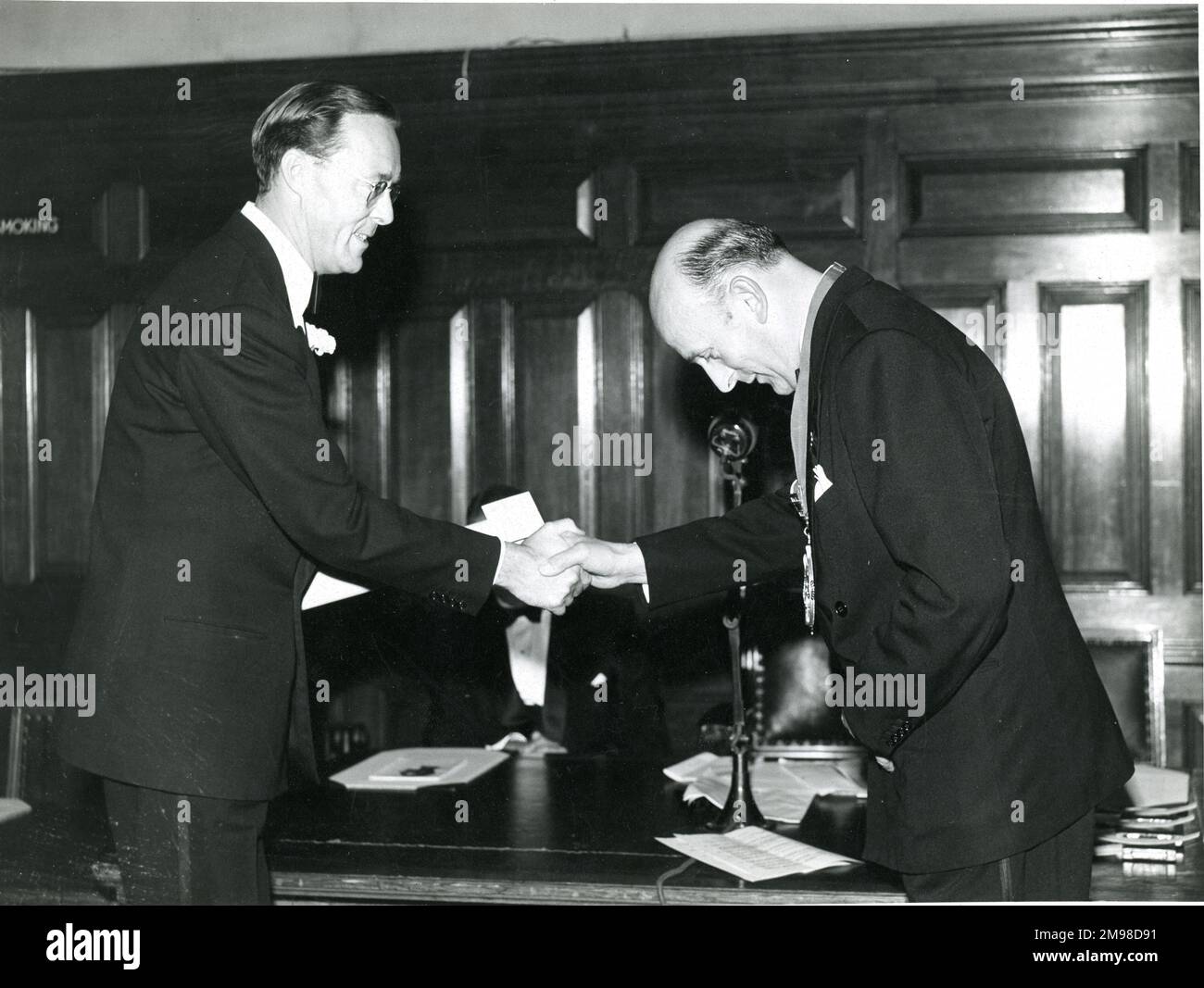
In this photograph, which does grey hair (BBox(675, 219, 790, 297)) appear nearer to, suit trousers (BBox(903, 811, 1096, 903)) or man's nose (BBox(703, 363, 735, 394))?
man's nose (BBox(703, 363, 735, 394))

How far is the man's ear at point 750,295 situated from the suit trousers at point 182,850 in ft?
4.06

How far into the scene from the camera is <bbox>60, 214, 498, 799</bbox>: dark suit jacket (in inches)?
82.4

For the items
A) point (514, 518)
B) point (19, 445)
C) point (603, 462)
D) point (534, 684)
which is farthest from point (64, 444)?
point (514, 518)

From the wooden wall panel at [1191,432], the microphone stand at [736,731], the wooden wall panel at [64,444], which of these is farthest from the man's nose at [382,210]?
the wooden wall panel at [1191,432]

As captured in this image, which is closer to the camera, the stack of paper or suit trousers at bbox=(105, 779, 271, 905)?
suit trousers at bbox=(105, 779, 271, 905)

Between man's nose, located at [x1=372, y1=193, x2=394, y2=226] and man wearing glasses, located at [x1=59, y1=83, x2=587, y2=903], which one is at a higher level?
man's nose, located at [x1=372, y1=193, x2=394, y2=226]

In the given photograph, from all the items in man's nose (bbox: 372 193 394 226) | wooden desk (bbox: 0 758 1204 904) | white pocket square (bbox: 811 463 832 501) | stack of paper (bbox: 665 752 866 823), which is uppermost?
man's nose (bbox: 372 193 394 226)

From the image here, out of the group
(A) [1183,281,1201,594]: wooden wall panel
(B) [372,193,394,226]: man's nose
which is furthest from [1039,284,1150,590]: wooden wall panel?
(B) [372,193,394,226]: man's nose

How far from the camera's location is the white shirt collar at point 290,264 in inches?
89.3

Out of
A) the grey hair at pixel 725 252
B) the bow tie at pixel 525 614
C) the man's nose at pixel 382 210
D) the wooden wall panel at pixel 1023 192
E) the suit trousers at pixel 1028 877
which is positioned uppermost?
the wooden wall panel at pixel 1023 192

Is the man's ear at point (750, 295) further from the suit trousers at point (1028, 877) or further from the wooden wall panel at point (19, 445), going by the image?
the wooden wall panel at point (19, 445)

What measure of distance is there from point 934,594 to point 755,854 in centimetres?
76

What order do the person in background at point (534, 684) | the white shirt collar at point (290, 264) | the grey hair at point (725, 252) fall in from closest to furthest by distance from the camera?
the grey hair at point (725, 252) < the white shirt collar at point (290, 264) < the person in background at point (534, 684)

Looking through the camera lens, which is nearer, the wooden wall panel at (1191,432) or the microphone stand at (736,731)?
the microphone stand at (736,731)
